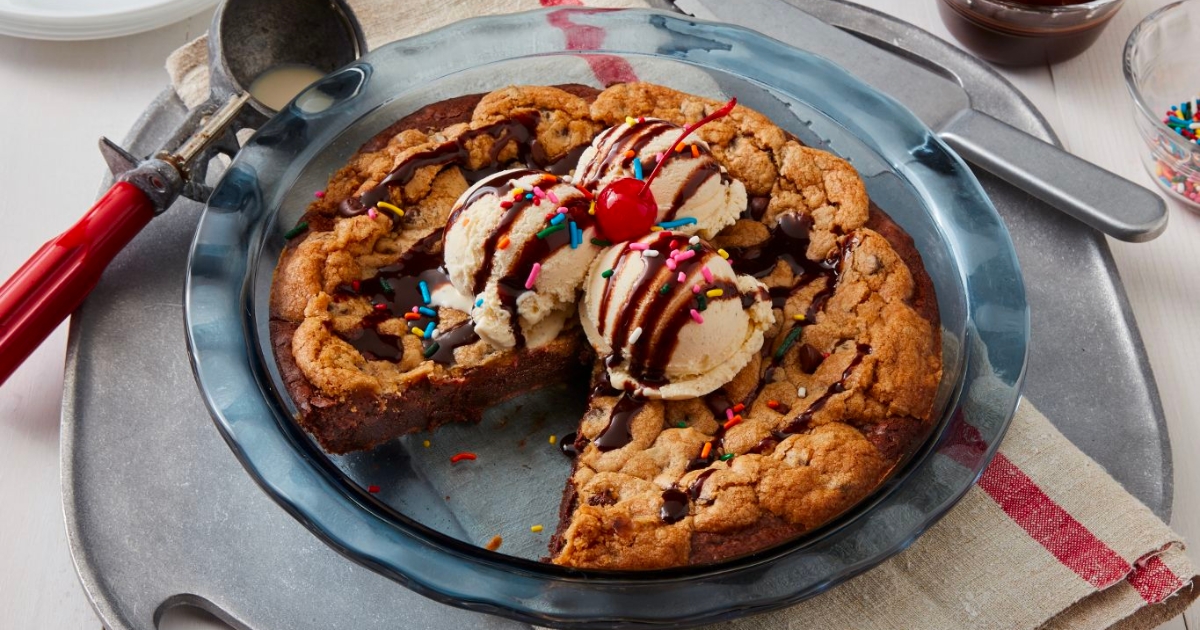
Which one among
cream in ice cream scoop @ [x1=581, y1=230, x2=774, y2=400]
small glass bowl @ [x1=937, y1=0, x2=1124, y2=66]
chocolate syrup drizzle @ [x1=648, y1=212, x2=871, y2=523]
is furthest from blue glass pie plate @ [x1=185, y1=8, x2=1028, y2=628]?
small glass bowl @ [x1=937, y1=0, x2=1124, y2=66]

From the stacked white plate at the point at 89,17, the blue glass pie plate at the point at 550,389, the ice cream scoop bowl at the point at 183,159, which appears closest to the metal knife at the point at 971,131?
the blue glass pie plate at the point at 550,389

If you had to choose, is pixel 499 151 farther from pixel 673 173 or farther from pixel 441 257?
pixel 673 173

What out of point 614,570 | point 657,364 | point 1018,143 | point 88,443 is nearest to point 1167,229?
point 1018,143

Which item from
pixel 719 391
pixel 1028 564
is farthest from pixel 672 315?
pixel 1028 564

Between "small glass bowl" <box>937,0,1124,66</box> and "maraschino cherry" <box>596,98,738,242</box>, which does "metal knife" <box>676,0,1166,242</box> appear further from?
"maraschino cherry" <box>596,98,738,242</box>

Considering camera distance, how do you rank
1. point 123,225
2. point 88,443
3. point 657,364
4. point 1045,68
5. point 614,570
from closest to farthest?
point 614,570, point 657,364, point 88,443, point 123,225, point 1045,68

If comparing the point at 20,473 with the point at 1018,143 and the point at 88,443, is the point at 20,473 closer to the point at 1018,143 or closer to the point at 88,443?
the point at 88,443
